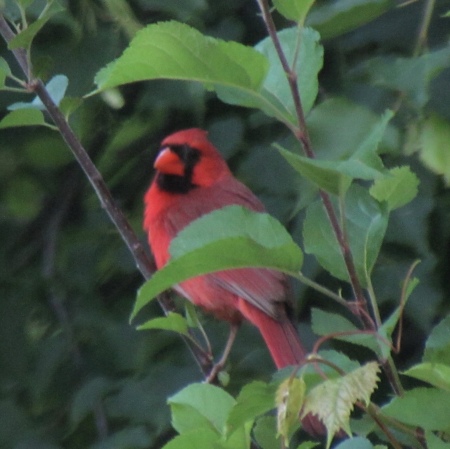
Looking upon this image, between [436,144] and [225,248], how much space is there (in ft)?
3.11

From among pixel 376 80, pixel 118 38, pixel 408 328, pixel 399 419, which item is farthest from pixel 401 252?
pixel 399 419

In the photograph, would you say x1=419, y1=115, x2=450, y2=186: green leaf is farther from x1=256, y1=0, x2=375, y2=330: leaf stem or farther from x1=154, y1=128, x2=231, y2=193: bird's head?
x1=154, y1=128, x2=231, y2=193: bird's head

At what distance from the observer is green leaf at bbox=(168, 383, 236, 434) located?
1354 millimetres

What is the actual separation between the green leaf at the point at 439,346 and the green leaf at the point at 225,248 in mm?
209

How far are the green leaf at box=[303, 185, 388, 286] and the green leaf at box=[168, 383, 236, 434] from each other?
7.9 inches

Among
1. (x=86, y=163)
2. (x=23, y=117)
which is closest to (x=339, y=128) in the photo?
(x=86, y=163)

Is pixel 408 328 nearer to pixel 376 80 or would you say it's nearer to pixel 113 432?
pixel 113 432

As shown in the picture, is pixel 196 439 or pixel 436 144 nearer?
pixel 196 439

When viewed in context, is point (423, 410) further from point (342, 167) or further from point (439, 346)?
point (342, 167)

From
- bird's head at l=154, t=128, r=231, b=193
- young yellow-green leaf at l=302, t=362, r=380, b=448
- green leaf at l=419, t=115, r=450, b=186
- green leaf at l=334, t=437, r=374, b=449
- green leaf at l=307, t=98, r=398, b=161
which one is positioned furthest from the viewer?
bird's head at l=154, t=128, r=231, b=193

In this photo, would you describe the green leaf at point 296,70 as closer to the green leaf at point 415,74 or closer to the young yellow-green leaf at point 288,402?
the young yellow-green leaf at point 288,402

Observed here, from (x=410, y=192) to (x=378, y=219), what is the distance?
0.27ft

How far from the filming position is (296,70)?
1.29m

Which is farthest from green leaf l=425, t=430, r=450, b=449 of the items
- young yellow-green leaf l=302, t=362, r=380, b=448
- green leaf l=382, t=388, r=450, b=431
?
young yellow-green leaf l=302, t=362, r=380, b=448
